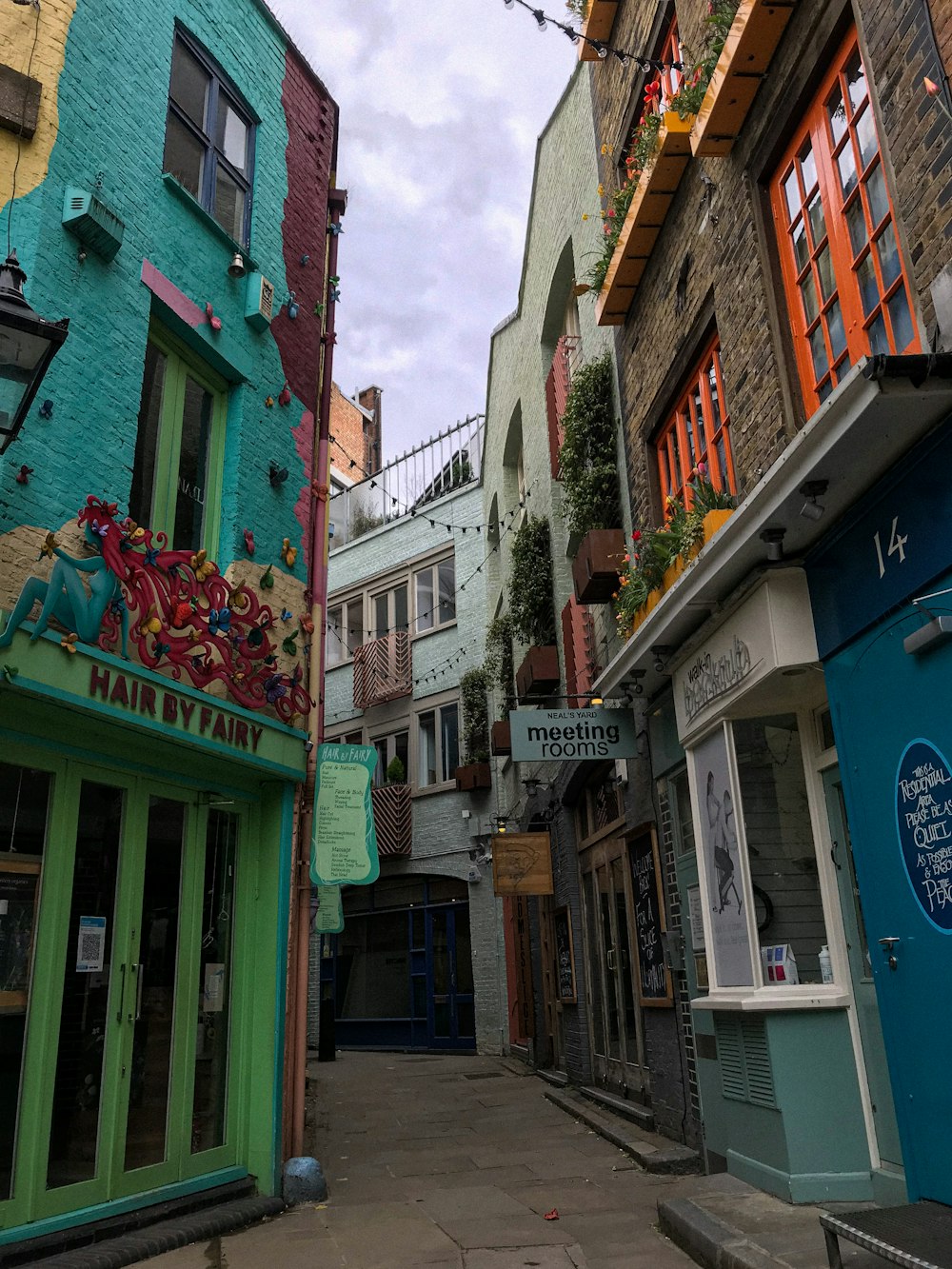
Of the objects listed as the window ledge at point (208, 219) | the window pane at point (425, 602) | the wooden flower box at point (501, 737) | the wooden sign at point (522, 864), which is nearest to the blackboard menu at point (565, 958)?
the wooden sign at point (522, 864)

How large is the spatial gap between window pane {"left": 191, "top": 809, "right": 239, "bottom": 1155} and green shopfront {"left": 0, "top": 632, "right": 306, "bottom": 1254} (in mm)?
13

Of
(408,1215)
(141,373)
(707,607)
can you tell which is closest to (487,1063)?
(408,1215)

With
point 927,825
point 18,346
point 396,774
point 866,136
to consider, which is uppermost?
point 396,774

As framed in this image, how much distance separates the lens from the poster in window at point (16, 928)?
17.4 ft

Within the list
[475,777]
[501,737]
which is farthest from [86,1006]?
[475,777]

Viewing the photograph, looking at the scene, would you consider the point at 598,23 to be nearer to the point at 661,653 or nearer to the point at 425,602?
the point at 661,653

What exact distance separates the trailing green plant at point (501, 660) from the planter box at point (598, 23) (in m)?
8.75

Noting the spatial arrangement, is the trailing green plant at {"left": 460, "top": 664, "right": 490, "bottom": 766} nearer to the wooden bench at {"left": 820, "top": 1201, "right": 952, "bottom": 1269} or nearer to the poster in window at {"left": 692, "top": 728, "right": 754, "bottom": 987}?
the poster in window at {"left": 692, "top": 728, "right": 754, "bottom": 987}

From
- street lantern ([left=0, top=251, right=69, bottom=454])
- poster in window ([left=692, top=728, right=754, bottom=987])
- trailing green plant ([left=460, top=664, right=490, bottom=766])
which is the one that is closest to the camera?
street lantern ([left=0, top=251, right=69, bottom=454])

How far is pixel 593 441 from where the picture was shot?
10359 millimetres

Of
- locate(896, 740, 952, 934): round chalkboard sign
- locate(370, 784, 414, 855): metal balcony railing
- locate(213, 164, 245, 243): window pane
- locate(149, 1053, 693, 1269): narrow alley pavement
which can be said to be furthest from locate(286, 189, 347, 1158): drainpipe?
locate(370, 784, 414, 855): metal balcony railing

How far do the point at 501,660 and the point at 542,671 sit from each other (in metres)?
4.92

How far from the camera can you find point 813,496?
483 centimetres

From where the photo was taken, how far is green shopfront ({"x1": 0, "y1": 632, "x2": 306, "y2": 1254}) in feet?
17.5
